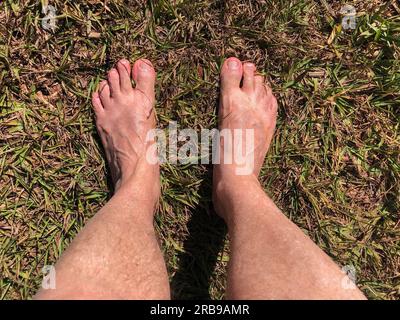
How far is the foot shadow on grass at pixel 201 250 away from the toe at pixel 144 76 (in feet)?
1.60

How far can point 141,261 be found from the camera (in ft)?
5.12

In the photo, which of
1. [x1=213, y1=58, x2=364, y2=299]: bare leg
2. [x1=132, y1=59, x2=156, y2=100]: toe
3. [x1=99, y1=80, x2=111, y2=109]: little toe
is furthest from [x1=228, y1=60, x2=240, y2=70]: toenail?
[x1=99, y1=80, x2=111, y2=109]: little toe

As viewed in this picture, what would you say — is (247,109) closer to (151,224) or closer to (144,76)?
(144,76)

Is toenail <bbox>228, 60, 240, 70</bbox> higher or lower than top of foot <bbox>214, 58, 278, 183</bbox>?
higher

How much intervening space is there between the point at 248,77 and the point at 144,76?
473 millimetres

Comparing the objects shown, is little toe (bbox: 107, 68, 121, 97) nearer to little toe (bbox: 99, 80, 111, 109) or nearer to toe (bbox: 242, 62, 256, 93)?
little toe (bbox: 99, 80, 111, 109)

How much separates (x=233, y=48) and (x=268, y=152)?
50 centimetres

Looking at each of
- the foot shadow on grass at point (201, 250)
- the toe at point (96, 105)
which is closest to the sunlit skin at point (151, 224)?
the toe at point (96, 105)

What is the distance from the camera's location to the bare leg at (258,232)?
1.39 meters

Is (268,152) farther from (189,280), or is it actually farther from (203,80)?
(189,280)

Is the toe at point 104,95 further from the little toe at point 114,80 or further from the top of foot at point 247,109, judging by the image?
the top of foot at point 247,109

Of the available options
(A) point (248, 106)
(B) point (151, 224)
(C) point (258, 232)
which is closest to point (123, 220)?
(B) point (151, 224)

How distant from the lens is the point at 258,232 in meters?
1.56

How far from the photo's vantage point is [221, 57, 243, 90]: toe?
2000mm
